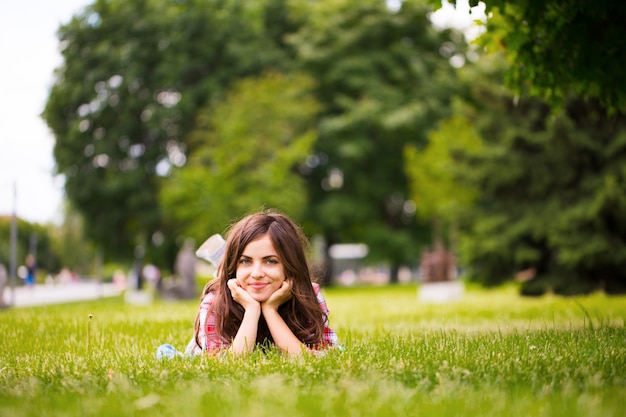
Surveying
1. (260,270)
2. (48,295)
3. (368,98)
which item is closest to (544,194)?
(368,98)

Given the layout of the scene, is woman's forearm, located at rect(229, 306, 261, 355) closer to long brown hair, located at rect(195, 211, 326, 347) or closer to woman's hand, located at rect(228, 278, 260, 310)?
woman's hand, located at rect(228, 278, 260, 310)

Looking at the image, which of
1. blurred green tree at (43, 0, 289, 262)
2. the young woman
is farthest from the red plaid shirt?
blurred green tree at (43, 0, 289, 262)

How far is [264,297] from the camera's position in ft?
15.8

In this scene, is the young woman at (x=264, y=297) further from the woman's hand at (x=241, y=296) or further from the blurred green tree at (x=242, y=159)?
the blurred green tree at (x=242, y=159)

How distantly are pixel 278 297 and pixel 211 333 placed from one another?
57 centimetres

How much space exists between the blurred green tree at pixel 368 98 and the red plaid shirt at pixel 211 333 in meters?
27.0

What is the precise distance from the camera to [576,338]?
206 inches

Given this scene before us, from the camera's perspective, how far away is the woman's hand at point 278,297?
4781mm

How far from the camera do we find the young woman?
476cm

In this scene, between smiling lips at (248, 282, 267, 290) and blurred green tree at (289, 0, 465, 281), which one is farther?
blurred green tree at (289, 0, 465, 281)

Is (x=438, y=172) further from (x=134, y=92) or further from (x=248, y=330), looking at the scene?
(x=248, y=330)

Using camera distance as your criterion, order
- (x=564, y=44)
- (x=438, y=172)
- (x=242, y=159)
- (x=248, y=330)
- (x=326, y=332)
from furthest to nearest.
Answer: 1. (x=438, y=172)
2. (x=242, y=159)
3. (x=564, y=44)
4. (x=326, y=332)
5. (x=248, y=330)

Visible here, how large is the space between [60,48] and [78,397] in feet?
104

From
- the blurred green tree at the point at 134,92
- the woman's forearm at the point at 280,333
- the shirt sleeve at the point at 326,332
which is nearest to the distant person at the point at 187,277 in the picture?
the blurred green tree at the point at 134,92
